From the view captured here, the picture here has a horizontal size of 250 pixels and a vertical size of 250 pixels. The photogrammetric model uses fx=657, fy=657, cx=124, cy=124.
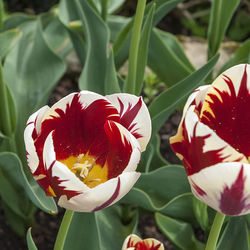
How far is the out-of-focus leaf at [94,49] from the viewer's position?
1288 mm

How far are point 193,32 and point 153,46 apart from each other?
2.91 feet

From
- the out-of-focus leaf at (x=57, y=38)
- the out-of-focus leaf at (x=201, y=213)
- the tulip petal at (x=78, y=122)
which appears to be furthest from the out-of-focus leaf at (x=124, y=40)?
the tulip petal at (x=78, y=122)

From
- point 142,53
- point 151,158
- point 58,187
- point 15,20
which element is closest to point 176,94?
point 142,53

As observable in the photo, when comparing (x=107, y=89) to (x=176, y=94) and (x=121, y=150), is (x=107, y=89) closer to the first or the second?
(x=176, y=94)

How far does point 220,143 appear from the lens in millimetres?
629

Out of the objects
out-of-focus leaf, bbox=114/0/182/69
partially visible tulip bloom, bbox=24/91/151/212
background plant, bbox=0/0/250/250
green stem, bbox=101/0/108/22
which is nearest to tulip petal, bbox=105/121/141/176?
partially visible tulip bloom, bbox=24/91/151/212

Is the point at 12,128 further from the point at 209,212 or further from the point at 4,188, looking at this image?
the point at 209,212

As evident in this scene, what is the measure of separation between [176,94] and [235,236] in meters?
0.28

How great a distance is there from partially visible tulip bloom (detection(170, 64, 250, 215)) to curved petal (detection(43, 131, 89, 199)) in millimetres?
112

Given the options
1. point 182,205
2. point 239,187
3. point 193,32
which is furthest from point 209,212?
point 193,32

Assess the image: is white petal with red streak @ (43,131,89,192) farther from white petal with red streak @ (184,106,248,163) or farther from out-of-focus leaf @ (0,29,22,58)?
out-of-focus leaf @ (0,29,22,58)

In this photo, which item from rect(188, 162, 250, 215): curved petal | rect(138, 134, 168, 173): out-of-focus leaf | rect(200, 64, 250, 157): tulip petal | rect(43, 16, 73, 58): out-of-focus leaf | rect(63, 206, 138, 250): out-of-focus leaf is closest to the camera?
rect(188, 162, 250, 215): curved petal

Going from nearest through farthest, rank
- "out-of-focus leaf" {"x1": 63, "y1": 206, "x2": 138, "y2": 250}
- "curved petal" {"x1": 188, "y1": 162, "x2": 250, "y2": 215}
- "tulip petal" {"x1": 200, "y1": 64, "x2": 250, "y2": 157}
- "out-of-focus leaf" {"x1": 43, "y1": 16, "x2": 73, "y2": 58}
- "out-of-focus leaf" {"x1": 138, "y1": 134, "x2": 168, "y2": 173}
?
"curved petal" {"x1": 188, "y1": 162, "x2": 250, "y2": 215}, "tulip petal" {"x1": 200, "y1": 64, "x2": 250, "y2": 157}, "out-of-focus leaf" {"x1": 63, "y1": 206, "x2": 138, "y2": 250}, "out-of-focus leaf" {"x1": 138, "y1": 134, "x2": 168, "y2": 173}, "out-of-focus leaf" {"x1": 43, "y1": 16, "x2": 73, "y2": 58}

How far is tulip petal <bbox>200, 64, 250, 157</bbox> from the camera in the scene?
0.72 meters
